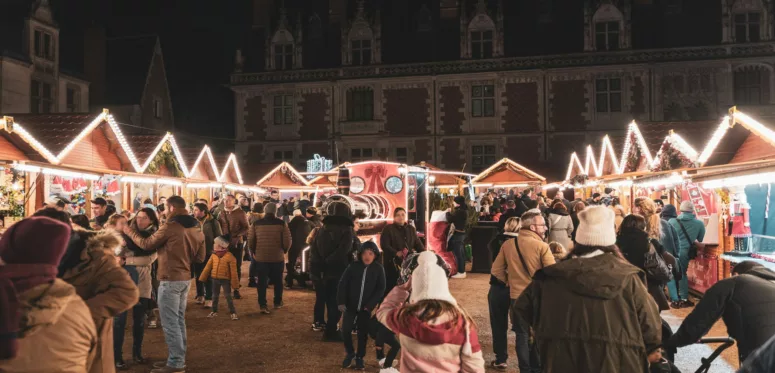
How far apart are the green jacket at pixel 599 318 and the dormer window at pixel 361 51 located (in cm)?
2365

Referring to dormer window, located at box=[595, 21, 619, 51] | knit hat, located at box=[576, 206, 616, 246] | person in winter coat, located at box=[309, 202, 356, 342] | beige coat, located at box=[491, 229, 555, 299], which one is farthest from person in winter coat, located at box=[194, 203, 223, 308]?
dormer window, located at box=[595, 21, 619, 51]

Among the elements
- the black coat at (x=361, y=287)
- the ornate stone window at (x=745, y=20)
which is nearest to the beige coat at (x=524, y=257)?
the black coat at (x=361, y=287)

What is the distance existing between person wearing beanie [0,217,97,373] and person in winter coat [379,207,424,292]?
525 centimetres

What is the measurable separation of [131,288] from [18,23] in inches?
805

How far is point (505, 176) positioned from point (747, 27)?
14.3m

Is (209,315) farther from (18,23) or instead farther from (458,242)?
(18,23)

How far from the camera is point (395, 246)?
755 cm

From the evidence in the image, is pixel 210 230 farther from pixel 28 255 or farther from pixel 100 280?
pixel 28 255

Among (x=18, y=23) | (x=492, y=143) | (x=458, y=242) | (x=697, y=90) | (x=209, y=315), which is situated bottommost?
(x=209, y=315)

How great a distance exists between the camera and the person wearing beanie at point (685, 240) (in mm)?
8242

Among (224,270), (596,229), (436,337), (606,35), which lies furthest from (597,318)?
(606,35)

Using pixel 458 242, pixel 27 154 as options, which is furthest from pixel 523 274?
pixel 27 154

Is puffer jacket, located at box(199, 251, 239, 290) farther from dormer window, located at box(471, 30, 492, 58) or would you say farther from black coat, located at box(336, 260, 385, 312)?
dormer window, located at box(471, 30, 492, 58)

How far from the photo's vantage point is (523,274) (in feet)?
16.5
